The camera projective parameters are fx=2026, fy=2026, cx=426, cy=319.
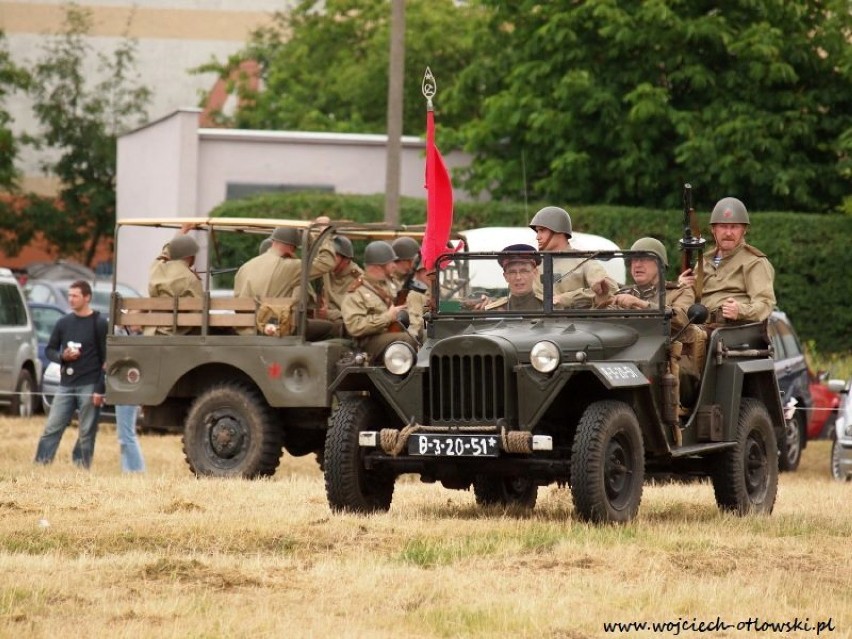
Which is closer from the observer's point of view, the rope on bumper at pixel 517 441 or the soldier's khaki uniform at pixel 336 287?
the rope on bumper at pixel 517 441

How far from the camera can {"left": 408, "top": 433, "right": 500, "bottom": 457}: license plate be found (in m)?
11.4

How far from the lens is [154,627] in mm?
8016

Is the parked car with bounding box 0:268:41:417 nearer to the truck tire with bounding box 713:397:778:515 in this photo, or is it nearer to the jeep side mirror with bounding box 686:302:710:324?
the truck tire with bounding box 713:397:778:515

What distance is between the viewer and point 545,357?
11383 millimetres

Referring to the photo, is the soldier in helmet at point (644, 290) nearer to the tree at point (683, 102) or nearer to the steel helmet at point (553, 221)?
the steel helmet at point (553, 221)

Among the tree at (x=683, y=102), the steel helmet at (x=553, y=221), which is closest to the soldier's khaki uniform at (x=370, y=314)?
the steel helmet at (x=553, y=221)

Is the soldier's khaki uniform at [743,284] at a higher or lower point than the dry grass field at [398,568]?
higher

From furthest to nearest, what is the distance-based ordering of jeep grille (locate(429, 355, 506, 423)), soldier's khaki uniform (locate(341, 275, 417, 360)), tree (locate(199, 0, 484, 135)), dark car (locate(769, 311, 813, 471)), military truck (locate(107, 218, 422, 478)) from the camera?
1. tree (locate(199, 0, 484, 135))
2. dark car (locate(769, 311, 813, 471))
3. military truck (locate(107, 218, 422, 478))
4. soldier's khaki uniform (locate(341, 275, 417, 360))
5. jeep grille (locate(429, 355, 506, 423))

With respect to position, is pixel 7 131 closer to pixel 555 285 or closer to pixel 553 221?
pixel 553 221

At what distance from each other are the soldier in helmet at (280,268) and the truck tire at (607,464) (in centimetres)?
547

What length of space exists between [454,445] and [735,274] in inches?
112

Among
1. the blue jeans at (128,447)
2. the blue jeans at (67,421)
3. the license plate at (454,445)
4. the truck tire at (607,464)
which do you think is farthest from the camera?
the blue jeans at (67,421)

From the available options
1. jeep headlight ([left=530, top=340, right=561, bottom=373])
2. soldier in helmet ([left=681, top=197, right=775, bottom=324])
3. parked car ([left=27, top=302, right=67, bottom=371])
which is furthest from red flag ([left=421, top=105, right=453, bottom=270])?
parked car ([left=27, top=302, right=67, bottom=371])

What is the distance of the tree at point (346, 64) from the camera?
151ft
